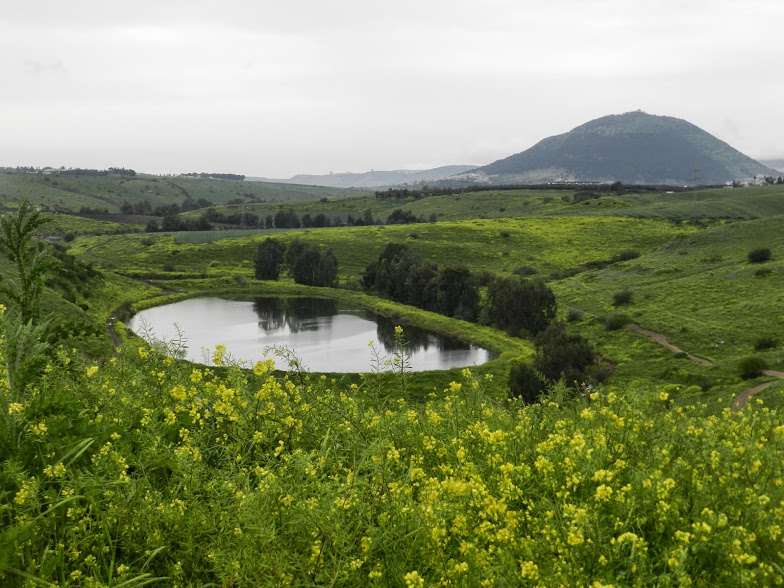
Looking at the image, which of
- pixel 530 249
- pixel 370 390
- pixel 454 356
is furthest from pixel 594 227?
pixel 370 390

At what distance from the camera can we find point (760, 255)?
9938 cm

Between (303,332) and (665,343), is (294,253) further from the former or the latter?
(665,343)

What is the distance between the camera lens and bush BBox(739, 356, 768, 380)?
50.1 m

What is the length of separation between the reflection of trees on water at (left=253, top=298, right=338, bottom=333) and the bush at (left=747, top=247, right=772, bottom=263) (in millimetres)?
69051

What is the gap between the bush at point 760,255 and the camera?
99419 mm

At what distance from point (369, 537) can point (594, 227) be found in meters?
167

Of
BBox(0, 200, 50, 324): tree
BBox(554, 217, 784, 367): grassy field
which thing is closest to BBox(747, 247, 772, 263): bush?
BBox(554, 217, 784, 367): grassy field

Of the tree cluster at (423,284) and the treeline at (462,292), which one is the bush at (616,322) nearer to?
the treeline at (462,292)

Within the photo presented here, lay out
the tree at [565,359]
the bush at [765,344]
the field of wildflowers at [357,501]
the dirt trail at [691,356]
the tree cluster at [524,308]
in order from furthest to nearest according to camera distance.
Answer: the tree cluster at [524,308], the bush at [765,344], the tree at [565,359], the dirt trail at [691,356], the field of wildflowers at [357,501]

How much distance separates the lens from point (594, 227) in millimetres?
162750

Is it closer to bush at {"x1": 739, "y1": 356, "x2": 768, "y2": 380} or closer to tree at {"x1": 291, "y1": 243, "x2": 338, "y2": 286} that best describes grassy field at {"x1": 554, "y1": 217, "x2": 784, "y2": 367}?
bush at {"x1": 739, "y1": 356, "x2": 768, "y2": 380}

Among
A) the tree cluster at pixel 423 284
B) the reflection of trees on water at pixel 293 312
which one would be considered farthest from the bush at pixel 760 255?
the reflection of trees on water at pixel 293 312

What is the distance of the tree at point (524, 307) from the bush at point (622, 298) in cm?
1017

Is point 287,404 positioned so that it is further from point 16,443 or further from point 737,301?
point 737,301
